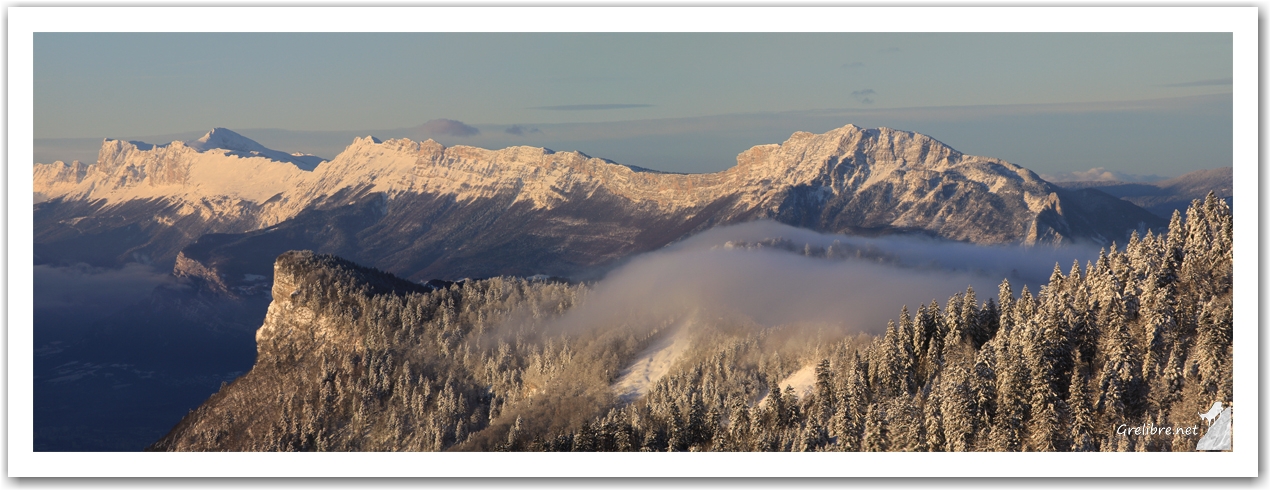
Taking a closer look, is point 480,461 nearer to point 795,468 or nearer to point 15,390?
point 795,468
